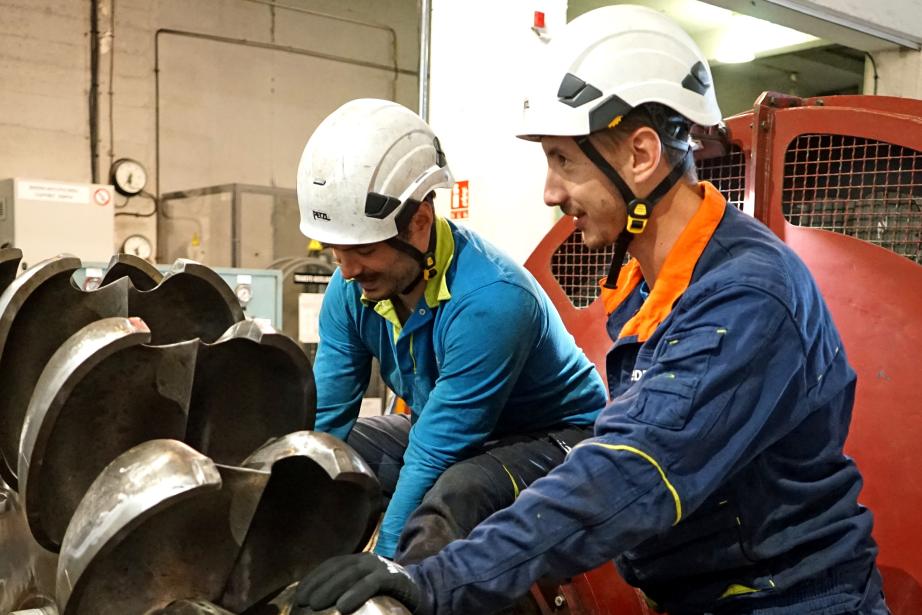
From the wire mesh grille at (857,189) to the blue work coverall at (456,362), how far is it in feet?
2.02

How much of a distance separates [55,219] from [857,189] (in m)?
3.51

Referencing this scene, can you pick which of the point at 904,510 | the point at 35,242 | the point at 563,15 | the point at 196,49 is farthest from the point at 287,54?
the point at 904,510

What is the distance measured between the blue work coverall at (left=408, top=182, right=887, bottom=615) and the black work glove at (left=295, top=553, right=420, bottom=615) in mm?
44

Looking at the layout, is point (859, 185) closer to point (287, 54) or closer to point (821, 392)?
point (821, 392)

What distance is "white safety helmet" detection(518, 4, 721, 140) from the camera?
1.19 metres

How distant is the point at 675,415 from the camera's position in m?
1.02

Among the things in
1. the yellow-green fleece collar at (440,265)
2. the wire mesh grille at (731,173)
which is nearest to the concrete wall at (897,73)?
the wire mesh grille at (731,173)

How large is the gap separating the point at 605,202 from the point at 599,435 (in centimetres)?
33

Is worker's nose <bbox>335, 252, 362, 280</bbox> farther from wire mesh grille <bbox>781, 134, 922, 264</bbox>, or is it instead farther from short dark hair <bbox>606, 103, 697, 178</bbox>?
wire mesh grille <bbox>781, 134, 922, 264</bbox>

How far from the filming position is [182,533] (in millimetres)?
941

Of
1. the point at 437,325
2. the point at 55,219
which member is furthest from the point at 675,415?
the point at 55,219

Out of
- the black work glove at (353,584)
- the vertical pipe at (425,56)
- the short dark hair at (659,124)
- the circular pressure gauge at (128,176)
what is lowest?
the black work glove at (353,584)

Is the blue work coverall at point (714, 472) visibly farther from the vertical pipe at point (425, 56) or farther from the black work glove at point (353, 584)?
the vertical pipe at point (425, 56)

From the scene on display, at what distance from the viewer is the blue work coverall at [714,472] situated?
101 centimetres
